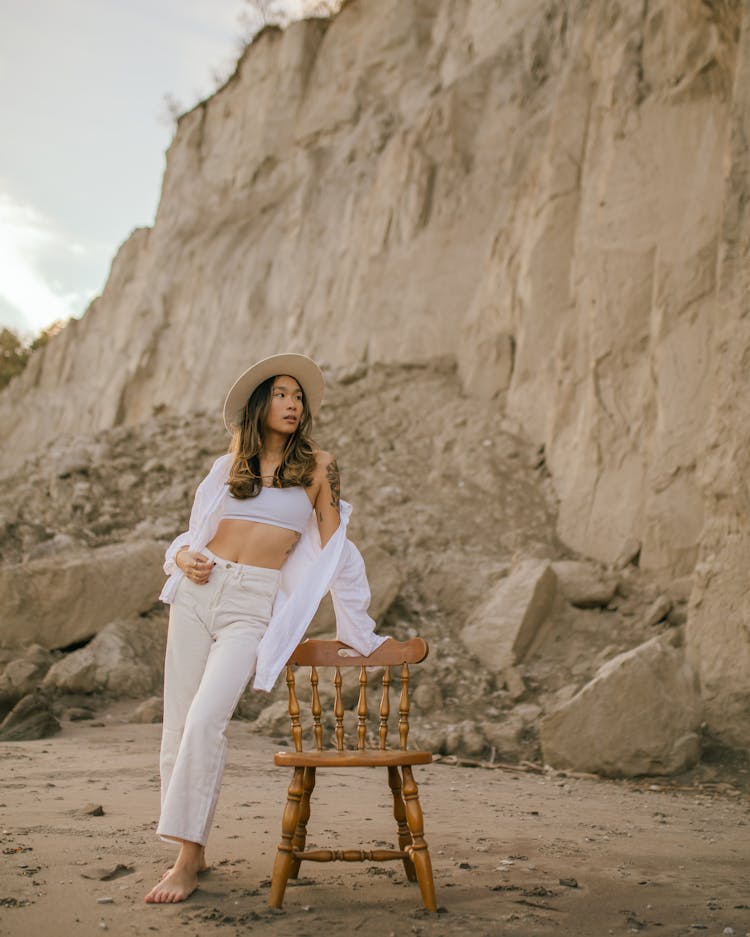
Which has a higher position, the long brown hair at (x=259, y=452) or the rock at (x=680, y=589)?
the rock at (x=680, y=589)

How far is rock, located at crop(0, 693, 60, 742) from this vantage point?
23.3ft

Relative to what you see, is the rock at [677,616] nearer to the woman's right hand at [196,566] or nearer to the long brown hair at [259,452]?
the long brown hair at [259,452]

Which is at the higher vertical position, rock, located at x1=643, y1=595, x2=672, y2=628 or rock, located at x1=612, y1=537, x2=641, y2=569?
rock, located at x1=612, y1=537, x2=641, y2=569

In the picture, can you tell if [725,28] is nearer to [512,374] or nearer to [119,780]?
[512,374]

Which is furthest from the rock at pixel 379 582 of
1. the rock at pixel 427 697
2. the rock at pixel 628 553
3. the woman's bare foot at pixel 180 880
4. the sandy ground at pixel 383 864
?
the woman's bare foot at pixel 180 880

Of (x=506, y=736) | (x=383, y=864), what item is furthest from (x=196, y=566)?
(x=506, y=736)

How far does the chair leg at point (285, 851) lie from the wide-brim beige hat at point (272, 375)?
4.57 ft

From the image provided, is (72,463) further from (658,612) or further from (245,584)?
(245,584)

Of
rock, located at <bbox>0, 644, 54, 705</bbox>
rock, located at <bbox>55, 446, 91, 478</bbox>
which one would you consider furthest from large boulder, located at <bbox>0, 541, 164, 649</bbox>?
rock, located at <bbox>55, 446, 91, 478</bbox>

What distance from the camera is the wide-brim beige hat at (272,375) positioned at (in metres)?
3.99

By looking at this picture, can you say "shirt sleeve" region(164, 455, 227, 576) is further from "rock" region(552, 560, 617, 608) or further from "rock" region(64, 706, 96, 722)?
"rock" region(552, 560, 617, 608)

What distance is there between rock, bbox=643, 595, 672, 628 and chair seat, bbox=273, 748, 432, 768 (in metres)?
5.77

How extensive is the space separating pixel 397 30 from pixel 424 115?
350 centimetres

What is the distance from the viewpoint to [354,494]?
12016 mm
